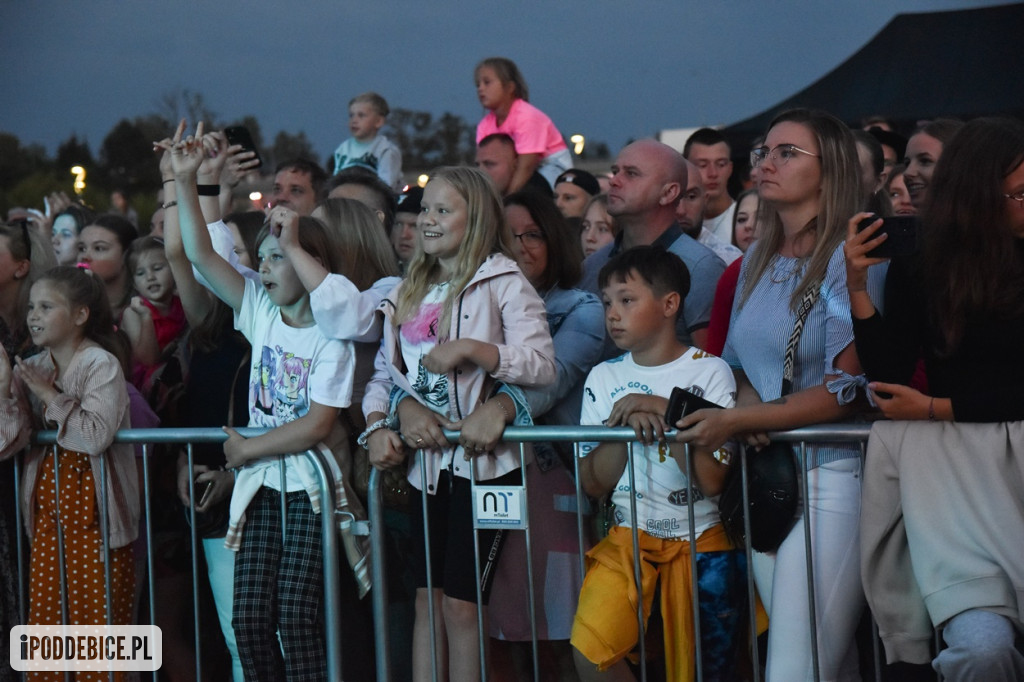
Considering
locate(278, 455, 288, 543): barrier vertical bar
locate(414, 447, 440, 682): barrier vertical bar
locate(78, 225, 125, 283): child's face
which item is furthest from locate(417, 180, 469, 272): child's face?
locate(78, 225, 125, 283): child's face

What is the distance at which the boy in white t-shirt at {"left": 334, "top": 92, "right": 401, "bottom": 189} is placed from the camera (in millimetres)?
8586

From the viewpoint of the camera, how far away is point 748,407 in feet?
11.8

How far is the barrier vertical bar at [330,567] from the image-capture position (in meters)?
4.17

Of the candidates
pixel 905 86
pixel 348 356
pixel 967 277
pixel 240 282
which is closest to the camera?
pixel 967 277

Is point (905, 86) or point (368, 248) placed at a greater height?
point (905, 86)

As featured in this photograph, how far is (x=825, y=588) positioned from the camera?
11.7ft

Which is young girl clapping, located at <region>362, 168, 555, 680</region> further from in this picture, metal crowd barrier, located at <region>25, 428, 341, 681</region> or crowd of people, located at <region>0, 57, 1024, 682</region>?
metal crowd barrier, located at <region>25, 428, 341, 681</region>

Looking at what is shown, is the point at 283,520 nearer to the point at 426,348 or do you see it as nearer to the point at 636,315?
the point at 426,348

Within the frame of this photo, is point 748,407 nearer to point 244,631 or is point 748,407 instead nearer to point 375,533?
point 375,533

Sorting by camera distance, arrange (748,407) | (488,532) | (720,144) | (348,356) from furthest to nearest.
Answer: (720,144) < (348,356) < (488,532) < (748,407)

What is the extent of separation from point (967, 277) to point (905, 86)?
1003 cm

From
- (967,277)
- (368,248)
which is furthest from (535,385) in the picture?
(967,277)

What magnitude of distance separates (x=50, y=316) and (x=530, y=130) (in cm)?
417

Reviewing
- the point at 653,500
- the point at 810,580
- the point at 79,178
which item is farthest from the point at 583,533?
the point at 79,178
